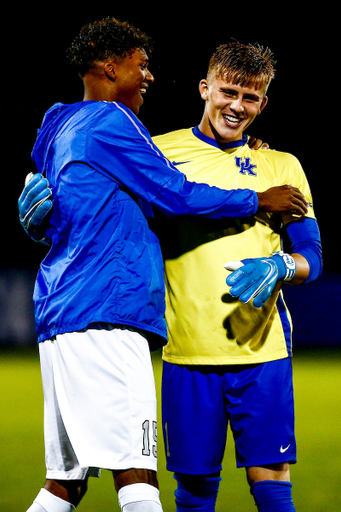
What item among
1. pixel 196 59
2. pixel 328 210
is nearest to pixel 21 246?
pixel 196 59

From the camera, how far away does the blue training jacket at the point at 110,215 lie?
1.53 metres

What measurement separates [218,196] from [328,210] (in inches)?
279

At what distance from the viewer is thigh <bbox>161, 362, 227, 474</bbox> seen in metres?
1.80

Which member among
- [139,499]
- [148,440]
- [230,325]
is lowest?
[139,499]

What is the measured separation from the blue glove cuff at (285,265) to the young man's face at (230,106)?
434 mm

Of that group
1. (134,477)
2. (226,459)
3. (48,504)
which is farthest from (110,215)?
(226,459)

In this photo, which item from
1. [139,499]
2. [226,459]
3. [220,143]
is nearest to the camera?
[139,499]

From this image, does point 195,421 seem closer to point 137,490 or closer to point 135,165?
point 137,490

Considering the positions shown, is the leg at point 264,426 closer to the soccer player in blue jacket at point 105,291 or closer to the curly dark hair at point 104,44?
the soccer player in blue jacket at point 105,291

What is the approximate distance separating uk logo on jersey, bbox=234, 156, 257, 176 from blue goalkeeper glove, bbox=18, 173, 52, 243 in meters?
0.59

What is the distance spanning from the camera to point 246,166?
6.29 feet

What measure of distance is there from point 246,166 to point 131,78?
0.44 metres

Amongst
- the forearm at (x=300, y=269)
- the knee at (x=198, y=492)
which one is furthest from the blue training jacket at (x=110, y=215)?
the knee at (x=198, y=492)

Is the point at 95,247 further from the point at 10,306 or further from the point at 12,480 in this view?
the point at 10,306
